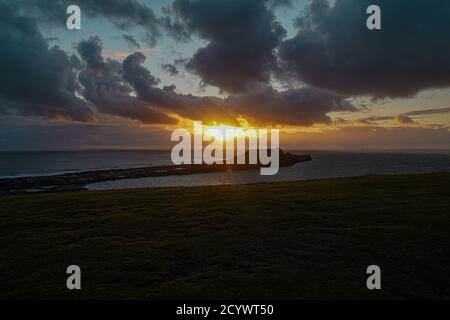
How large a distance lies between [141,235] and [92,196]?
11563 millimetres

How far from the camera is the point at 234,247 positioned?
10594 mm

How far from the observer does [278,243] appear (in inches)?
428

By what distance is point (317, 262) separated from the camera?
912cm

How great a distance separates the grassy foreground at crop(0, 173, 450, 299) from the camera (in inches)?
306

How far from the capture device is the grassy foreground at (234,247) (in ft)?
25.5

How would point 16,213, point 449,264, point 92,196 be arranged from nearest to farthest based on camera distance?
1. point 449,264
2. point 16,213
3. point 92,196

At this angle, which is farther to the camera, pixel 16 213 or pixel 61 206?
pixel 61 206
